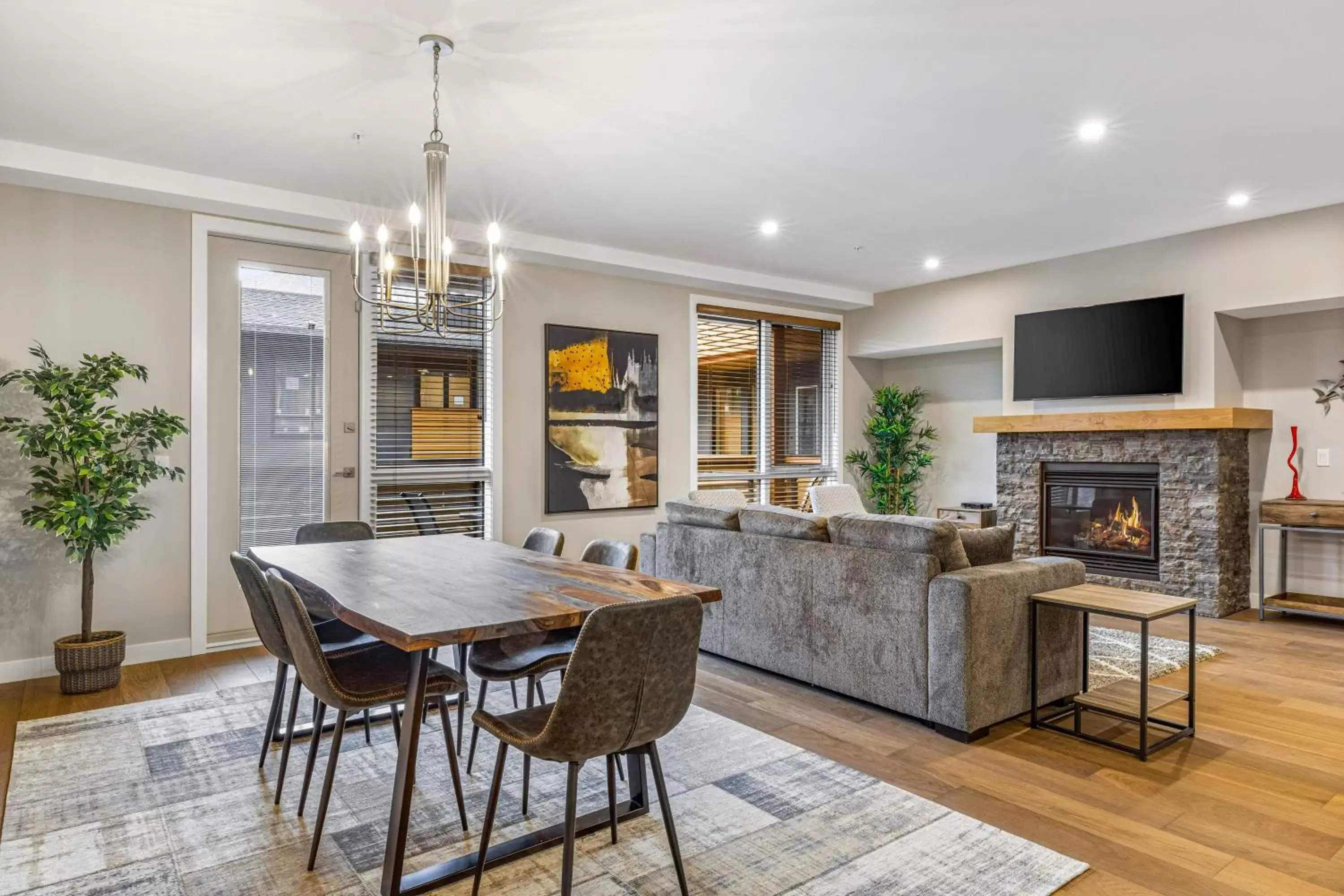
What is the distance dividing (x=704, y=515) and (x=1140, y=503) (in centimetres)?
365

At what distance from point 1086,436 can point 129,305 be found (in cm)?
642

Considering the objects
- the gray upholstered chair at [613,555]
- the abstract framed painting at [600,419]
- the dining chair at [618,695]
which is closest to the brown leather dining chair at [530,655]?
the gray upholstered chair at [613,555]

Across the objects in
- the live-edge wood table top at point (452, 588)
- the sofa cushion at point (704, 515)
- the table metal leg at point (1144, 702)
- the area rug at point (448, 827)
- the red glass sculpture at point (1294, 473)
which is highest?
the red glass sculpture at point (1294, 473)

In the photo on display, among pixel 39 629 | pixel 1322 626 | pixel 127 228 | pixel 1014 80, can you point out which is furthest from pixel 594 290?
pixel 1322 626

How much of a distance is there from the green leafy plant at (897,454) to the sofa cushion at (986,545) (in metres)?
4.27

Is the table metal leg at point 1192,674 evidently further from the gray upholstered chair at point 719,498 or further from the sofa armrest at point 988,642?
the gray upholstered chair at point 719,498

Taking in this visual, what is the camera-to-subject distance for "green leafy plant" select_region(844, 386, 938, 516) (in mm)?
7820

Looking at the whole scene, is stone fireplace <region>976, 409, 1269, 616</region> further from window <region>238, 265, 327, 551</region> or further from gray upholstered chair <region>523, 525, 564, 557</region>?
window <region>238, 265, 327, 551</region>

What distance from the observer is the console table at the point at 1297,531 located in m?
5.06

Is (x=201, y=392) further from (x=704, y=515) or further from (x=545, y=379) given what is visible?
(x=704, y=515)

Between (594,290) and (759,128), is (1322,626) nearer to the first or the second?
(759,128)

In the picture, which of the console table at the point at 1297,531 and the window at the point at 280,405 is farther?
the console table at the point at 1297,531

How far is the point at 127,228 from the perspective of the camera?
4.28m

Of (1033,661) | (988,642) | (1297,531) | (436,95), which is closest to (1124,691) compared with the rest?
(1033,661)
